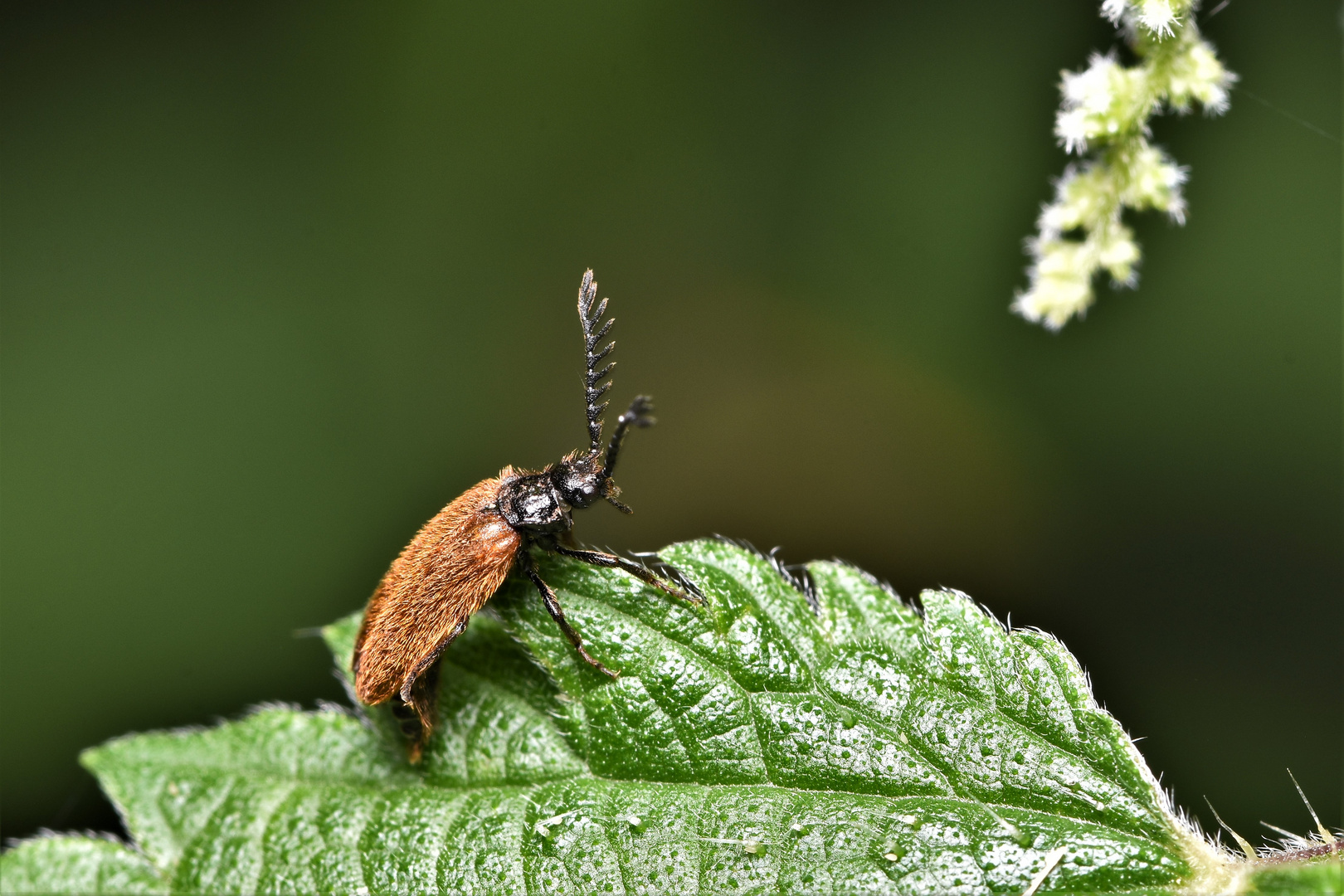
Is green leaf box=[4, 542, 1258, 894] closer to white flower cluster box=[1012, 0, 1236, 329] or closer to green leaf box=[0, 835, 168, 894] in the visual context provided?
green leaf box=[0, 835, 168, 894]

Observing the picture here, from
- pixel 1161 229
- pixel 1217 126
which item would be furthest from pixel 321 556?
pixel 1217 126

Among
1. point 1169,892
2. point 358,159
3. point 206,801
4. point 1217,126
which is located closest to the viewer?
point 1169,892

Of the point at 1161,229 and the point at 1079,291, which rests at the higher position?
the point at 1161,229

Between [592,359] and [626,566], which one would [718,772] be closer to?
[626,566]

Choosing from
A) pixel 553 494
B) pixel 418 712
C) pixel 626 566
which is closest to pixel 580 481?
pixel 553 494

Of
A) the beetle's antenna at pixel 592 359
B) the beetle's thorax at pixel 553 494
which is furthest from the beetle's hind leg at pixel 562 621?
the beetle's antenna at pixel 592 359

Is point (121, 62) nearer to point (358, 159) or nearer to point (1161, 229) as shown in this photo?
point (358, 159)

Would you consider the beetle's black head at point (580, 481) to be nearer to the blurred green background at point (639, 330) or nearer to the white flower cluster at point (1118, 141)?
the blurred green background at point (639, 330)
